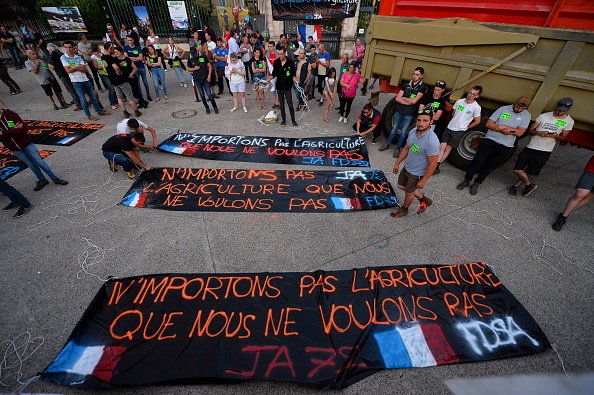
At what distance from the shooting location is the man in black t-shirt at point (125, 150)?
4863 millimetres

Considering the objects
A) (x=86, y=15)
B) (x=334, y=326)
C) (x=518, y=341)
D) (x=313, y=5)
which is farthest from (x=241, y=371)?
(x=86, y=15)

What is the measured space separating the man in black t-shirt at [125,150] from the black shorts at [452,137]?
5910mm

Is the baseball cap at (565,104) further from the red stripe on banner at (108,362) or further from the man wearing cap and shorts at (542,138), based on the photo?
the red stripe on banner at (108,362)

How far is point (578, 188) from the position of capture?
12.8ft

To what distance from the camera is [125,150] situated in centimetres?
485

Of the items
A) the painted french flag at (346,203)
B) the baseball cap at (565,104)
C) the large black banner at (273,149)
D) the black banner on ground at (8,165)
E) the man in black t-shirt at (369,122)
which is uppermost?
the baseball cap at (565,104)

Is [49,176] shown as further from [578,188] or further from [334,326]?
[578,188]

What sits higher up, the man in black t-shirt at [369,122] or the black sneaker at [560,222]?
the man in black t-shirt at [369,122]

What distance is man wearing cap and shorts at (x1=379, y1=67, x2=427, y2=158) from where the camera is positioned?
16.6ft

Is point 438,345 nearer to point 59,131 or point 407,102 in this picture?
point 407,102

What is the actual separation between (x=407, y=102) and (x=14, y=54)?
19.0 meters

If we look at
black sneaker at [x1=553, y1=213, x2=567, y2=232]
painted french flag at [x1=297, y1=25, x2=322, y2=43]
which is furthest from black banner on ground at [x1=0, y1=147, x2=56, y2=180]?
painted french flag at [x1=297, y1=25, x2=322, y2=43]

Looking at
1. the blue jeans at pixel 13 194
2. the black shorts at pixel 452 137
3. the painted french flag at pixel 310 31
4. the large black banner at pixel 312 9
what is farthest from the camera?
the painted french flag at pixel 310 31

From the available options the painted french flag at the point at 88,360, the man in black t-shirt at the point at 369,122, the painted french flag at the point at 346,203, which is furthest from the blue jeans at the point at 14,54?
the painted french flag at the point at 346,203
